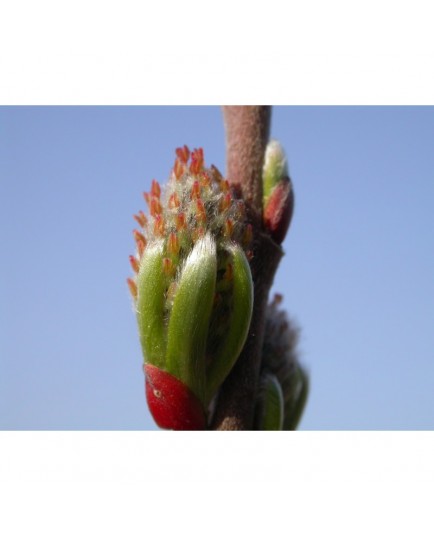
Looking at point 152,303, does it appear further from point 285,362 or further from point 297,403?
point 297,403

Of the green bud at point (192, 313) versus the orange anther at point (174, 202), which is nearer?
the green bud at point (192, 313)

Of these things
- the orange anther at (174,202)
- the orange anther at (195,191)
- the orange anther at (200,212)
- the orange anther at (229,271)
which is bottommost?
the orange anther at (229,271)

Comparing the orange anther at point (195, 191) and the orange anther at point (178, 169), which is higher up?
the orange anther at point (178, 169)

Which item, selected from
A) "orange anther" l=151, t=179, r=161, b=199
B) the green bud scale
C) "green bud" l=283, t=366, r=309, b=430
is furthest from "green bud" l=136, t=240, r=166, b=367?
"green bud" l=283, t=366, r=309, b=430

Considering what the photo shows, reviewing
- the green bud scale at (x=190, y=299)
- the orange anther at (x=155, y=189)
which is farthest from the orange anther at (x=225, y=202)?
the orange anther at (x=155, y=189)

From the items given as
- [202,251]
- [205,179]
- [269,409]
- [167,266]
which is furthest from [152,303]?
[269,409]

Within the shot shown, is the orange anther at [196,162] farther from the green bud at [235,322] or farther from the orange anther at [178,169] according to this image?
the green bud at [235,322]

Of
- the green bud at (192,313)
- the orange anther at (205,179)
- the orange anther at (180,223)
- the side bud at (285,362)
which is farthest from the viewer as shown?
the side bud at (285,362)
